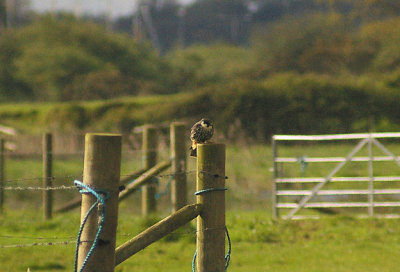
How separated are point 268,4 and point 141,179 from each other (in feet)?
254

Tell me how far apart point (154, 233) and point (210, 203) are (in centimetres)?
51

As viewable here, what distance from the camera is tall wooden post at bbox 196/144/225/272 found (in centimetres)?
534

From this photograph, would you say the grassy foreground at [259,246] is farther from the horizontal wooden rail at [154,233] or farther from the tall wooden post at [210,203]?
the horizontal wooden rail at [154,233]

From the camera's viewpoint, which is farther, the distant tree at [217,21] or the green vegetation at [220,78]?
the distant tree at [217,21]

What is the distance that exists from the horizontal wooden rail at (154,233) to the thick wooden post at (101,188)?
10.0 inches

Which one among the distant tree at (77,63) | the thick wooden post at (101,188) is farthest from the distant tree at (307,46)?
the thick wooden post at (101,188)

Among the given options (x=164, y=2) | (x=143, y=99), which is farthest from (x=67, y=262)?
(x=164, y=2)

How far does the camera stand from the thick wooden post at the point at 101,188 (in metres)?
4.46

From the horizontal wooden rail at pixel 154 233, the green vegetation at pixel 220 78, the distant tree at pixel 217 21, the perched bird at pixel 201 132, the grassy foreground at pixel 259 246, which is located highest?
the distant tree at pixel 217 21

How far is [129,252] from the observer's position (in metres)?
4.88

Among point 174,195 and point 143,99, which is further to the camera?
point 143,99

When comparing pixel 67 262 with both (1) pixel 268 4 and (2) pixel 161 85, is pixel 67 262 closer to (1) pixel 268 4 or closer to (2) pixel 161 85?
(2) pixel 161 85

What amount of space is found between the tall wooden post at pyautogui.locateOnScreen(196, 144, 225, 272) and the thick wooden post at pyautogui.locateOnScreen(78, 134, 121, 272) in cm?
94

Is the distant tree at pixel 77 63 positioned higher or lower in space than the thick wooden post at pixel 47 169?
higher
